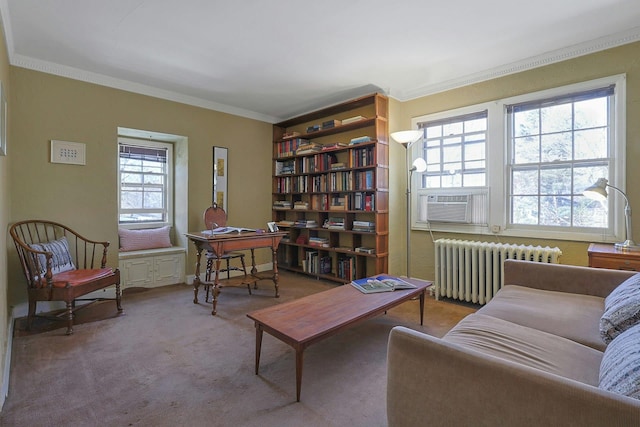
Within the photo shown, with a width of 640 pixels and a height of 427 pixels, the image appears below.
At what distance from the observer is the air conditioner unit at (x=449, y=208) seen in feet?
11.3

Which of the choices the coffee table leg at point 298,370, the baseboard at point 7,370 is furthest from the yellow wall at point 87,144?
the coffee table leg at point 298,370

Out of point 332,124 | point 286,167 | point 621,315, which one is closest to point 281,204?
point 286,167

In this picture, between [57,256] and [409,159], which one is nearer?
[57,256]

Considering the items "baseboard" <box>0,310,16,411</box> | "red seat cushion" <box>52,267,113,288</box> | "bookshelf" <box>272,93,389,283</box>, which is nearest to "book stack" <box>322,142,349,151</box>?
"bookshelf" <box>272,93,389,283</box>

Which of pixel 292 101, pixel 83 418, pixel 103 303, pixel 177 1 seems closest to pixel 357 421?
pixel 83 418

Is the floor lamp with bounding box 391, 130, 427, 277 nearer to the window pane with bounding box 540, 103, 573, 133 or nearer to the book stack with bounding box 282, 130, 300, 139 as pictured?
the window pane with bounding box 540, 103, 573, 133

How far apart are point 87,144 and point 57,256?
128 cm

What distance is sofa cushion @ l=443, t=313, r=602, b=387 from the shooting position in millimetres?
1209

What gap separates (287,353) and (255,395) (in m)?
0.51

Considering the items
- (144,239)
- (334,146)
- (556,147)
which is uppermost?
(334,146)

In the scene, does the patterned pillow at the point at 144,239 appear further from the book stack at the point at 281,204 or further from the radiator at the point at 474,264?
the radiator at the point at 474,264

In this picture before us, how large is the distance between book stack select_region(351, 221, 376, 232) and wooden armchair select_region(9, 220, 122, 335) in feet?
8.81

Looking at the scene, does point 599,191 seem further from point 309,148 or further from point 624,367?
point 309,148

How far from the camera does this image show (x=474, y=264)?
3162 millimetres
